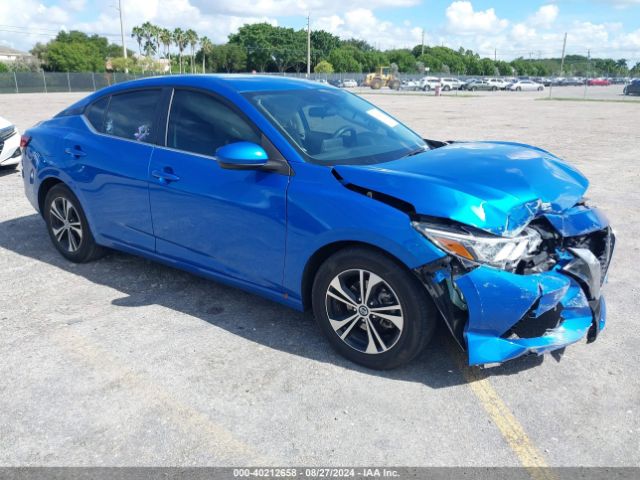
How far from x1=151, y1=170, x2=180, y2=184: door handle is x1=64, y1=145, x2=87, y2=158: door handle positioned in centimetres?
98

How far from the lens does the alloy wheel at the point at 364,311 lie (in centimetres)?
318

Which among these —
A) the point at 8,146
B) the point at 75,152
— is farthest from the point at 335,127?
the point at 8,146

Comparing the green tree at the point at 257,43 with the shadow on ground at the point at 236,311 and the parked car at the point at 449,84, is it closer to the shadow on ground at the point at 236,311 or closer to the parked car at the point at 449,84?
the parked car at the point at 449,84

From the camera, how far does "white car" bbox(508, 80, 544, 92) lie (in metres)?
63.8

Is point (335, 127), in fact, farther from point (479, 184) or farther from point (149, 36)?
point (149, 36)

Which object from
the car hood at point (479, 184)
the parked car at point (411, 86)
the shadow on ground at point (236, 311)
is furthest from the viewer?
the parked car at point (411, 86)

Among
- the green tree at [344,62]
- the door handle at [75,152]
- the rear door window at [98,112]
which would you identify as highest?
the green tree at [344,62]

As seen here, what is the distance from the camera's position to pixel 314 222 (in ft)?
10.8

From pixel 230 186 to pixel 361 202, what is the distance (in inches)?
39.4

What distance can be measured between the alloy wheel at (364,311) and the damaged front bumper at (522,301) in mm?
313

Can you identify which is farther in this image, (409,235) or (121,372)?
(121,372)

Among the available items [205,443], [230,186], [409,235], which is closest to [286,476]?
[205,443]

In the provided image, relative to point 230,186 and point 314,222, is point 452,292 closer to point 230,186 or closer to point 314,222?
point 314,222

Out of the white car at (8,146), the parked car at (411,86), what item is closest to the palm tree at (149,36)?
the parked car at (411,86)
